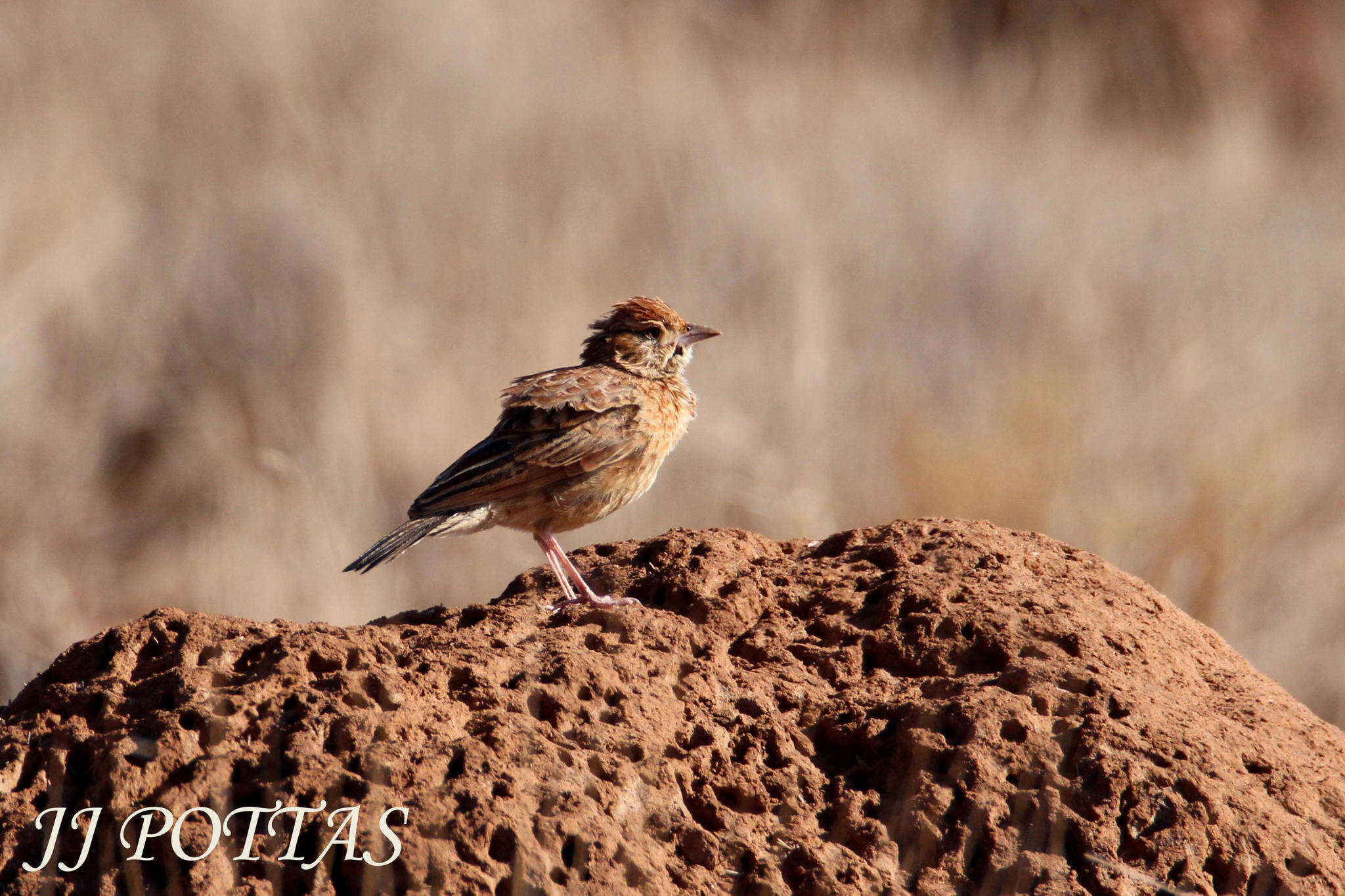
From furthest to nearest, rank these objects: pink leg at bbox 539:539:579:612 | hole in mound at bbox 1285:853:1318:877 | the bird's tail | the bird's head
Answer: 1. the bird's head
2. the bird's tail
3. pink leg at bbox 539:539:579:612
4. hole in mound at bbox 1285:853:1318:877

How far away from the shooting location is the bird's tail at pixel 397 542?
484 cm

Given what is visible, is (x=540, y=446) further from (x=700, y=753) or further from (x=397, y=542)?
(x=700, y=753)

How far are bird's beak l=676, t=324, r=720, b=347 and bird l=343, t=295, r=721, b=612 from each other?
1.16 feet

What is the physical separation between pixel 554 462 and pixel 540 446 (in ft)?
0.29

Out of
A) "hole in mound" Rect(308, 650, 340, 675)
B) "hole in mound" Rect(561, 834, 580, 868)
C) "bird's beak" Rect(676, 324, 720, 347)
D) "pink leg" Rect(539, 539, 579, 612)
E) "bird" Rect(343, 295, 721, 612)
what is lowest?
"hole in mound" Rect(561, 834, 580, 868)

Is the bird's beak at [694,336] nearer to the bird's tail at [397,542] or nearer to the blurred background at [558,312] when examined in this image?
the bird's tail at [397,542]

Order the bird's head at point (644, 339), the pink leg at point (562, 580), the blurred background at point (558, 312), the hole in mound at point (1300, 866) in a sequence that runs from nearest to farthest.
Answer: the hole in mound at point (1300, 866) → the pink leg at point (562, 580) → the bird's head at point (644, 339) → the blurred background at point (558, 312)

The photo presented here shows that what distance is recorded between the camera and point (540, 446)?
204 inches

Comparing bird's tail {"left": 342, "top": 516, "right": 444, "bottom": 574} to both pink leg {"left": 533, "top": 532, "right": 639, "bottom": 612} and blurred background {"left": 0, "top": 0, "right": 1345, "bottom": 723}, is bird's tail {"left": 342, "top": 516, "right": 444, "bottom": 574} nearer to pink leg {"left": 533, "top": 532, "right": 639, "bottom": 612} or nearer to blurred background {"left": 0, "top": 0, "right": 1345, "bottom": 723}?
pink leg {"left": 533, "top": 532, "right": 639, "bottom": 612}

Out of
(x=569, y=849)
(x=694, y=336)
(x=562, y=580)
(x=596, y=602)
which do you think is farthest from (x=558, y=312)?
(x=569, y=849)

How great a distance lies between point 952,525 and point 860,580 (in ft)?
1.62

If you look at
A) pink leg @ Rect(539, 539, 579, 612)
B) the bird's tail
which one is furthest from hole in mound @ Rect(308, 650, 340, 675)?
the bird's tail

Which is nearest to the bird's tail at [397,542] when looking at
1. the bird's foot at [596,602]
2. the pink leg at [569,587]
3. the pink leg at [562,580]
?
the pink leg at [569,587]

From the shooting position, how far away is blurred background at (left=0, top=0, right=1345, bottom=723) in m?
7.71
